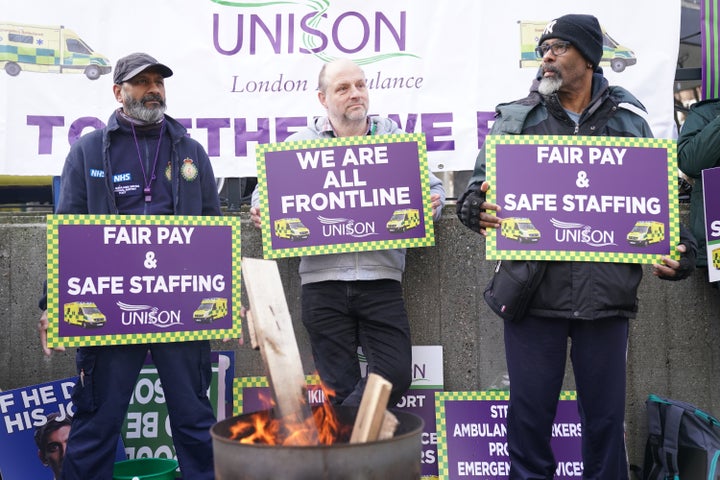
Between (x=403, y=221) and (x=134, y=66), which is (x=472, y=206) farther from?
(x=134, y=66)

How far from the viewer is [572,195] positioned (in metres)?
4.32

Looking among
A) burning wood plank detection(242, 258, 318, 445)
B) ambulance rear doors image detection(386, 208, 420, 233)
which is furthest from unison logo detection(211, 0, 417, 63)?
burning wood plank detection(242, 258, 318, 445)

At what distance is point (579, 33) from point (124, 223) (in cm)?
238

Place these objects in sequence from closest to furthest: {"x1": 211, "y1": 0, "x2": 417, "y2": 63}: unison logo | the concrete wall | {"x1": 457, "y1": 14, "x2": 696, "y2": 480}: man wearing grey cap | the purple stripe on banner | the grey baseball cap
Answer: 1. {"x1": 457, "y1": 14, "x2": 696, "y2": 480}: man wearing grey cap
2. the grey baseball cap
3. the concrete wall
4. the purple stripe on banner
5. {"x1": 211, "y1": 0, "x2": 417, "y2": 63}: unison logo

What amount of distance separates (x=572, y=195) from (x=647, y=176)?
1.22 feet

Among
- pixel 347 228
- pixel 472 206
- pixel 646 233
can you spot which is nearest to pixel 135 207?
pixel 347 228

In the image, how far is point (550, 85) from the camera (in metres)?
4.26

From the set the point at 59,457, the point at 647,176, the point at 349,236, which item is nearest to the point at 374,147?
the point at 349,236

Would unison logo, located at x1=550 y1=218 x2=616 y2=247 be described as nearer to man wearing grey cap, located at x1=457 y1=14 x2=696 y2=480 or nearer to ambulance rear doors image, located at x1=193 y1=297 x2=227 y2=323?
man wearing grey cap, located at x1=457 y1=14 x2=696 y2=480

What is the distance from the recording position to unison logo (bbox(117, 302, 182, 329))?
454 centimetres

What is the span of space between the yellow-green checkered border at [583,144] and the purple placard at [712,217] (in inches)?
29.6

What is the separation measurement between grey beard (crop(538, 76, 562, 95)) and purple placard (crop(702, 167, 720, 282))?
1.25 m

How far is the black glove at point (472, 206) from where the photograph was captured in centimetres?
425

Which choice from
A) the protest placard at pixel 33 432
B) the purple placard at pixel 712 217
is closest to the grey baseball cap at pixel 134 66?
the protest placard at pixel 33 432
